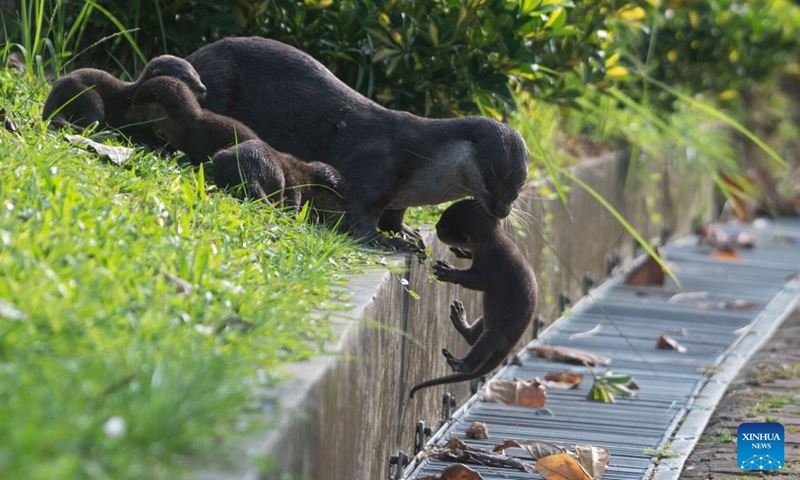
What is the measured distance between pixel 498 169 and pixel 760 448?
1398 mm

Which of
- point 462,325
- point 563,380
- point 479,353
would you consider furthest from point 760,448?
point 563,380

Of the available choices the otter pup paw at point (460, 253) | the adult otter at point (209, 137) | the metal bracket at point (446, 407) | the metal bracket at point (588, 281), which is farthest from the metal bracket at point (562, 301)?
the adult otter at point (209, 137)

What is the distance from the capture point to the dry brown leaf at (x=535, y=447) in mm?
4859

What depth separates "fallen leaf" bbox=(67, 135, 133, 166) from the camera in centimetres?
461

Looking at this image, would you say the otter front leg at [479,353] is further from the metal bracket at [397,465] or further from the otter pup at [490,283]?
the metal bracket at [397,465]

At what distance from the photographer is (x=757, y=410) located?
232 inches

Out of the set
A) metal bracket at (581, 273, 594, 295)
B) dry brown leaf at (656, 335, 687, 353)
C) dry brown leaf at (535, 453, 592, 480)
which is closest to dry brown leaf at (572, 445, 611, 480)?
dry brown leaf at (535, 453, 592, 480)

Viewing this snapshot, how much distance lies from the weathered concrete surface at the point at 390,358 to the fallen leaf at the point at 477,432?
18 cm

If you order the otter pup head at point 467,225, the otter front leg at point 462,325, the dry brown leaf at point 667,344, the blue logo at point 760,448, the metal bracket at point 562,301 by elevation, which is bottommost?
the metal bracket at point 562,301

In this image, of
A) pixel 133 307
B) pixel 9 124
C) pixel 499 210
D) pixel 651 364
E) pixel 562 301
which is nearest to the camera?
pixel 133 307

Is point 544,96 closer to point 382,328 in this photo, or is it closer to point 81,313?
point 382,328

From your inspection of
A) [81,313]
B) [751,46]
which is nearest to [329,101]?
[81,313]

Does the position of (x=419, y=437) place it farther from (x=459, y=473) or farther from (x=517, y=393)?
(x=517, y=393)

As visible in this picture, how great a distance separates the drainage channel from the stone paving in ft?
0.20
